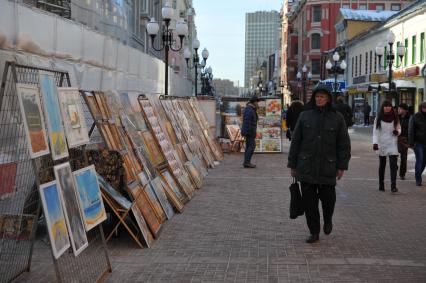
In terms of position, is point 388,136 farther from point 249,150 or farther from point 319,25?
point 319,25

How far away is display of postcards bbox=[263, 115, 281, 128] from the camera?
20594 mm

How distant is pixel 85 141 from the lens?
5609 millimetres

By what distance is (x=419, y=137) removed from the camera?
12.2 m

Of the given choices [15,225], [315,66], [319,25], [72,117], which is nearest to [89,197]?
[72,117]

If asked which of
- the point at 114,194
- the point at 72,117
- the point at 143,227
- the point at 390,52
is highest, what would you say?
the point at 390,52

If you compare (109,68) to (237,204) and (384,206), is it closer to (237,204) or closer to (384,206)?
(237,204)

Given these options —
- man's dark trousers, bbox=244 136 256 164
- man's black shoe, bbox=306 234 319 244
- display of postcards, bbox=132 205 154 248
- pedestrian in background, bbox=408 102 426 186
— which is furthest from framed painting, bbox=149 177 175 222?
man's dark trousers, bbox=244 136 256 164

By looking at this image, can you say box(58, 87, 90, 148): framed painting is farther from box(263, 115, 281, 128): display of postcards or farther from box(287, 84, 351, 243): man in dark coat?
box(263, 115, 281, 128): display of postcards

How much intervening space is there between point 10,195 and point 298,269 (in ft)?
9.44

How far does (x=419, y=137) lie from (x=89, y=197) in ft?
27.7

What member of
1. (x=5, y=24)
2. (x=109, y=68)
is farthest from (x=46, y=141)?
(x=109, y=68)

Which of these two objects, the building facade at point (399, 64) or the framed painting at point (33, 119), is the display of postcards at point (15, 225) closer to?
the framed painting at point (33, 119)

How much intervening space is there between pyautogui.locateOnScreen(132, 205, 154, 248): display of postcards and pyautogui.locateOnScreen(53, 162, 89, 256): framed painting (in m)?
1.81

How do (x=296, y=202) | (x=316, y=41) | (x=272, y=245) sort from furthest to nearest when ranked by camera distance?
(x=316, y=41), (x=296, y=202), (x=272, y=245)
